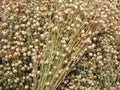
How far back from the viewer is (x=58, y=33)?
2240 millimetres

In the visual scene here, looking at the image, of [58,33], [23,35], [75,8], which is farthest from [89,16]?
[23,35]

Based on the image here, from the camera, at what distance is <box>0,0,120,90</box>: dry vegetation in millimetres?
2158

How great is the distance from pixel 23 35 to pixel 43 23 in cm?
18

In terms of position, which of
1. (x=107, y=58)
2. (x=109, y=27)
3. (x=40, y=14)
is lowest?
(x=107, y=58)

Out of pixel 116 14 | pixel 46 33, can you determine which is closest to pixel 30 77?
pixel 46 33

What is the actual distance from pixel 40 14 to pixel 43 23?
3.4 inches

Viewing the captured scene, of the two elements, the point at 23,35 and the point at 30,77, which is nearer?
the point at 30,77

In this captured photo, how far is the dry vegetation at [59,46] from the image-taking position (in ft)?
7.08

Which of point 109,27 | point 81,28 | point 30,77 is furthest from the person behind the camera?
point 109,27

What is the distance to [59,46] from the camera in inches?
87.4

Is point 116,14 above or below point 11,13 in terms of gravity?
below

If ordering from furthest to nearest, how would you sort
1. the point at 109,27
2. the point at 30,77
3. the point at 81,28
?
the point at 109,27 → the point at 81,28 → the point at 30,77

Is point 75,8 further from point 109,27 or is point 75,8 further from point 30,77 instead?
point 30,77

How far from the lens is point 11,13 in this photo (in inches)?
97.9
